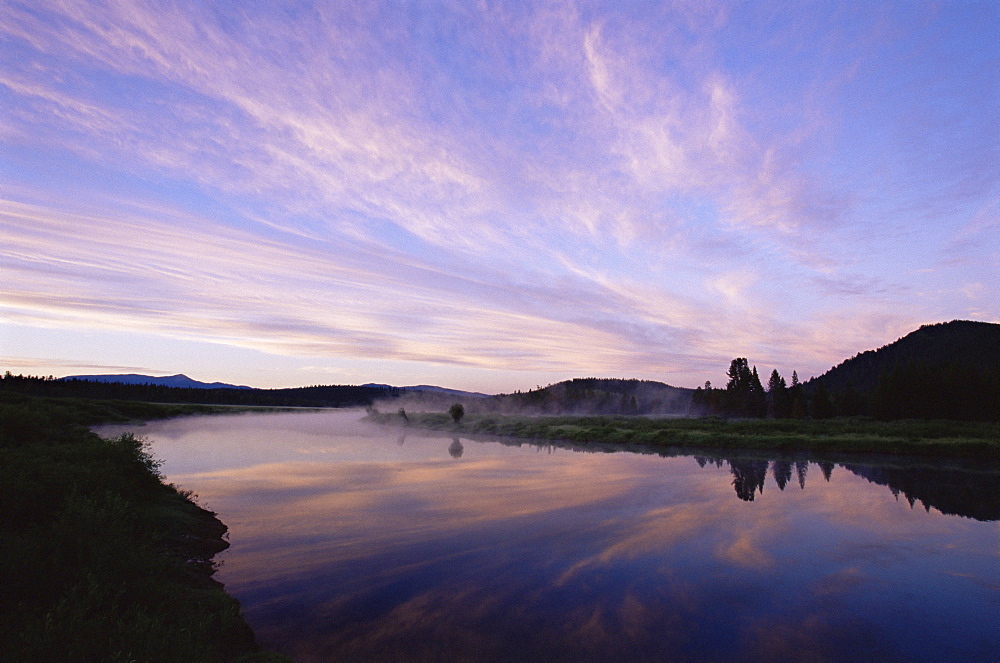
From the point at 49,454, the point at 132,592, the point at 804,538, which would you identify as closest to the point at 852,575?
the point at 804,538

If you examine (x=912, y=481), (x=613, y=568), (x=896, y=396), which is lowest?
(x=613, y=568)

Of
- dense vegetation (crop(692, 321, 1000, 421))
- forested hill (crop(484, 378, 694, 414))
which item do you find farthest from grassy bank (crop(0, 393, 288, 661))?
forested hill (crop(484, 378, 694, 414))

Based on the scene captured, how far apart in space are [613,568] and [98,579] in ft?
37.2

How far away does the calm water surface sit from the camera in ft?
31.3

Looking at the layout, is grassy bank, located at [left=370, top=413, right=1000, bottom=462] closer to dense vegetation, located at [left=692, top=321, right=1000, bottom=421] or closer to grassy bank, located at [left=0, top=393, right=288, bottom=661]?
dense vegetation, located at [left=692, top=321, right=1000, bottom=421]

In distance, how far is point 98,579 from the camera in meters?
7.88

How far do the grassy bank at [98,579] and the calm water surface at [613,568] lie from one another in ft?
3.61

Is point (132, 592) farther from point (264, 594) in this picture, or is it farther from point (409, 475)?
point (409, 475)

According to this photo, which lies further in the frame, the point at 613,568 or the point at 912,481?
the point at 912,481

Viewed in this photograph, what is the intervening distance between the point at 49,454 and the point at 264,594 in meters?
10.6

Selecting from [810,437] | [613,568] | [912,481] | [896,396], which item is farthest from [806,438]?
[613,568]

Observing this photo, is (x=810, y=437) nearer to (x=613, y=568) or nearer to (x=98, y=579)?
(x=613, y=568)

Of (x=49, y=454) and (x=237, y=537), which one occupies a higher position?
(x=49, y=454)

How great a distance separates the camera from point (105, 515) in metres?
10.0
